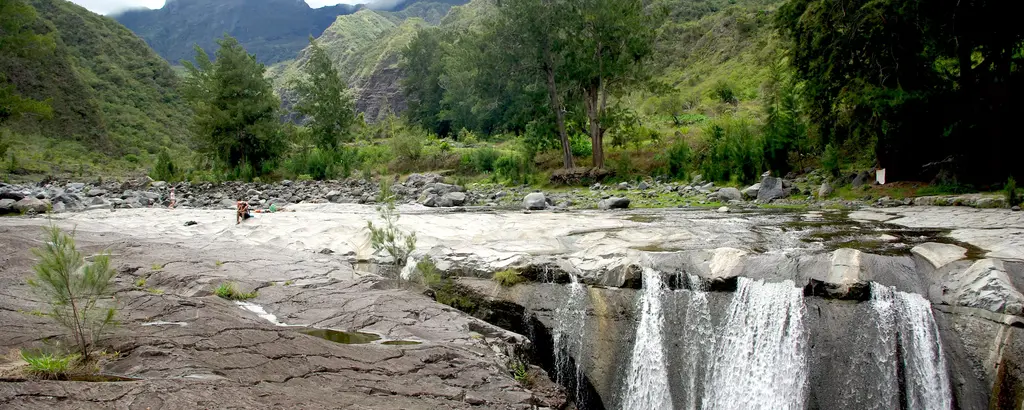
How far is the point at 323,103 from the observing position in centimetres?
3678

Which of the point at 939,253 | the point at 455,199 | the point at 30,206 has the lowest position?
the point at 939,253

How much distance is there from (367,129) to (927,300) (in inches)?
2170

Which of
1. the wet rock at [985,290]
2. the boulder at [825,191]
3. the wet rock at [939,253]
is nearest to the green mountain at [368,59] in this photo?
the boulder at [825,191]

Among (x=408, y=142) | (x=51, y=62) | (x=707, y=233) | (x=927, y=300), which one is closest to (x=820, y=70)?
(x=707, y=233)

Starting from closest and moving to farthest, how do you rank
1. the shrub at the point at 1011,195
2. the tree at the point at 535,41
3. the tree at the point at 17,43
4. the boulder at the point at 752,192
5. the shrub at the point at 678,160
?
the shrub at the point at 1011,195, the boulder at the point at 752,192, the tree at the point at 17,43, the shrub at the point at 678,160, the tree at the point at 535,41

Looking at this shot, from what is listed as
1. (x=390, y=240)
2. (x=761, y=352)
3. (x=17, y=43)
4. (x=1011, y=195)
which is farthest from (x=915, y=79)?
(x=17, y=43)

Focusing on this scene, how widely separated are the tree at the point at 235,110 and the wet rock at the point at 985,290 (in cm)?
3336

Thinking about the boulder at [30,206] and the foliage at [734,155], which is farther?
the foliage at [734,155]

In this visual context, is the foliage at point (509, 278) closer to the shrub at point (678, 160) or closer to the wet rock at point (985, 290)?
the wet rock at point (985, 290)

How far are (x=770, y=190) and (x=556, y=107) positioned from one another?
1040 centimetres

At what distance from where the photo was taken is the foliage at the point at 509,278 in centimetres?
801

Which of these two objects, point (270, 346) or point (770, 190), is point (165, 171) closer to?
point (770, 190)

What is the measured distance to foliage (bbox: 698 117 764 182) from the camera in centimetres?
1886

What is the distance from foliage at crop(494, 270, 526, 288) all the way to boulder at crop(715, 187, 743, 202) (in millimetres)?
10286
